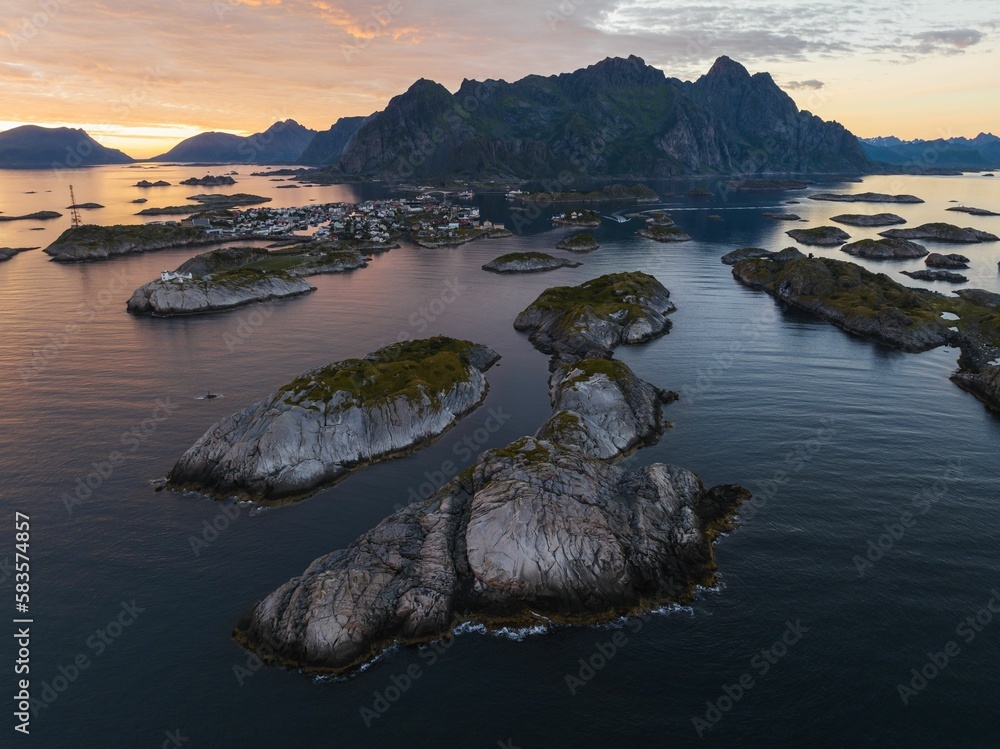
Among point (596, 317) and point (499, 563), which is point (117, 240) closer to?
point (596, 317)

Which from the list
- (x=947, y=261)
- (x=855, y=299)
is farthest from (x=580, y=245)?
(x=947, y=261)

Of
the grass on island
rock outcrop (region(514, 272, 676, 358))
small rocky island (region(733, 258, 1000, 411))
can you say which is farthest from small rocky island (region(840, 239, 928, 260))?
the grass on island

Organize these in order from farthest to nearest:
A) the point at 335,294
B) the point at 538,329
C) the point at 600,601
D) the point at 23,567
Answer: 1. the point at 335,294
2. the point at 538,329
3. the point at 23,567
4. the point at 600,601

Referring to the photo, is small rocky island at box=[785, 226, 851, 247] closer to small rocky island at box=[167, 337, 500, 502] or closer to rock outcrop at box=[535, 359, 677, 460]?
rock outcrop at box=[535, 359, 677, 460]

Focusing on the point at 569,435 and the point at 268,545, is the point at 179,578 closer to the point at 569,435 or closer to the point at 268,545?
the point at 268,545

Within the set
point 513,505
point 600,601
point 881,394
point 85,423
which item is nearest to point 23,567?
point 85,423
